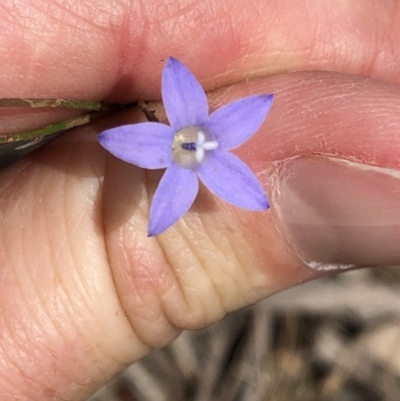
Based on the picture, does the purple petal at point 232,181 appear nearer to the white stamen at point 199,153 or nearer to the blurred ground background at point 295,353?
the white stamen at point 199,153

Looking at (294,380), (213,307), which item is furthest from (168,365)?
(213,307)

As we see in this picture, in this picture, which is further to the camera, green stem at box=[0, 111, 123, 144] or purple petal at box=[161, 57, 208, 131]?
green stem at box=[0, 111, 123, 144]

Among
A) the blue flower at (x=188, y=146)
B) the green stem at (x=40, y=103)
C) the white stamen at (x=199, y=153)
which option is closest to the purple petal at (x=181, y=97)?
the blue flower at (x=188, y=146)

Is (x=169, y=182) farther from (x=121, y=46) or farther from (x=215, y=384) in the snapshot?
(x=215, y=384)

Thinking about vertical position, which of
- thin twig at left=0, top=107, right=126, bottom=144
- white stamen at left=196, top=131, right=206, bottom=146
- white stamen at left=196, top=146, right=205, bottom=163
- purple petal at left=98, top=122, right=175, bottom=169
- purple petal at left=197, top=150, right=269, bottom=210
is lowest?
purple petal at left=197, top=150, right=269, bottom=210

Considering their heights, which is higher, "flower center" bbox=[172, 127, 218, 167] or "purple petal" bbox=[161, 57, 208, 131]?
"purple petal" bbox=[161, 57, 208, 131]

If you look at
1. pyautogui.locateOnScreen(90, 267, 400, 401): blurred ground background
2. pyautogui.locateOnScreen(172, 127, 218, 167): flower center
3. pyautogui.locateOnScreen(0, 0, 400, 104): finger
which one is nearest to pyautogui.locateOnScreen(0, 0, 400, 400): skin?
pyautogui.locateOnScreen(0, 0, 400, 104): finger

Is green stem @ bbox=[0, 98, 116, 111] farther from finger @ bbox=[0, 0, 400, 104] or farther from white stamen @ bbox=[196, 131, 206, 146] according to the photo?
white stamen @ bbox=[196, 131, 206, 146]

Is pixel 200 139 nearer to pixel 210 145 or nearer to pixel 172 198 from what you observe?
pixel 210 145
